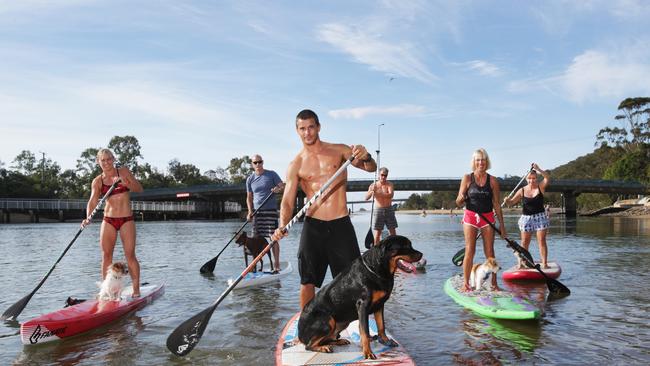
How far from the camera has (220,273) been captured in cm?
1332

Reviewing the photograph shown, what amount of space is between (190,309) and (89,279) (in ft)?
16.1

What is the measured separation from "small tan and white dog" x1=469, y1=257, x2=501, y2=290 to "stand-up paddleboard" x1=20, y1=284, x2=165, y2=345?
584 centimetres

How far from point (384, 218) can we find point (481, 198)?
4.80 metres

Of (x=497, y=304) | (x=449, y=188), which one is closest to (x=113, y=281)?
(x=497, y=304)

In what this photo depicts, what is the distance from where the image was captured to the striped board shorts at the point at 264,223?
1206 centimetres

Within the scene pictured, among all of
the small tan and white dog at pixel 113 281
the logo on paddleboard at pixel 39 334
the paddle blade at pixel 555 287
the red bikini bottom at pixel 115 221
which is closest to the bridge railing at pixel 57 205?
the red bikini bottom at pixel 115 221

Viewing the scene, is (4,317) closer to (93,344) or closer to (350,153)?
(93,344)

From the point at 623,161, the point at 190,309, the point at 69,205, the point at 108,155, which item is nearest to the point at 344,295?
the point at 190,309

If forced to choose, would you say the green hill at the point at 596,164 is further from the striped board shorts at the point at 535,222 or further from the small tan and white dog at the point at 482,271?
the small tan and white dog at the point at 482,271

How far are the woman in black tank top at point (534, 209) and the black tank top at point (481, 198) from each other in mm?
3115

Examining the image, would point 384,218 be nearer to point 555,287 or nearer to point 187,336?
point 555,287

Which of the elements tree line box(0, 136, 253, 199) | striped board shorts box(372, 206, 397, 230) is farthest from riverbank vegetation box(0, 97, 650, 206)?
striped board shorts box(372, 206, 397, 230)

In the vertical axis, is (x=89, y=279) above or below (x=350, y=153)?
below

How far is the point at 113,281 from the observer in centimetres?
812
